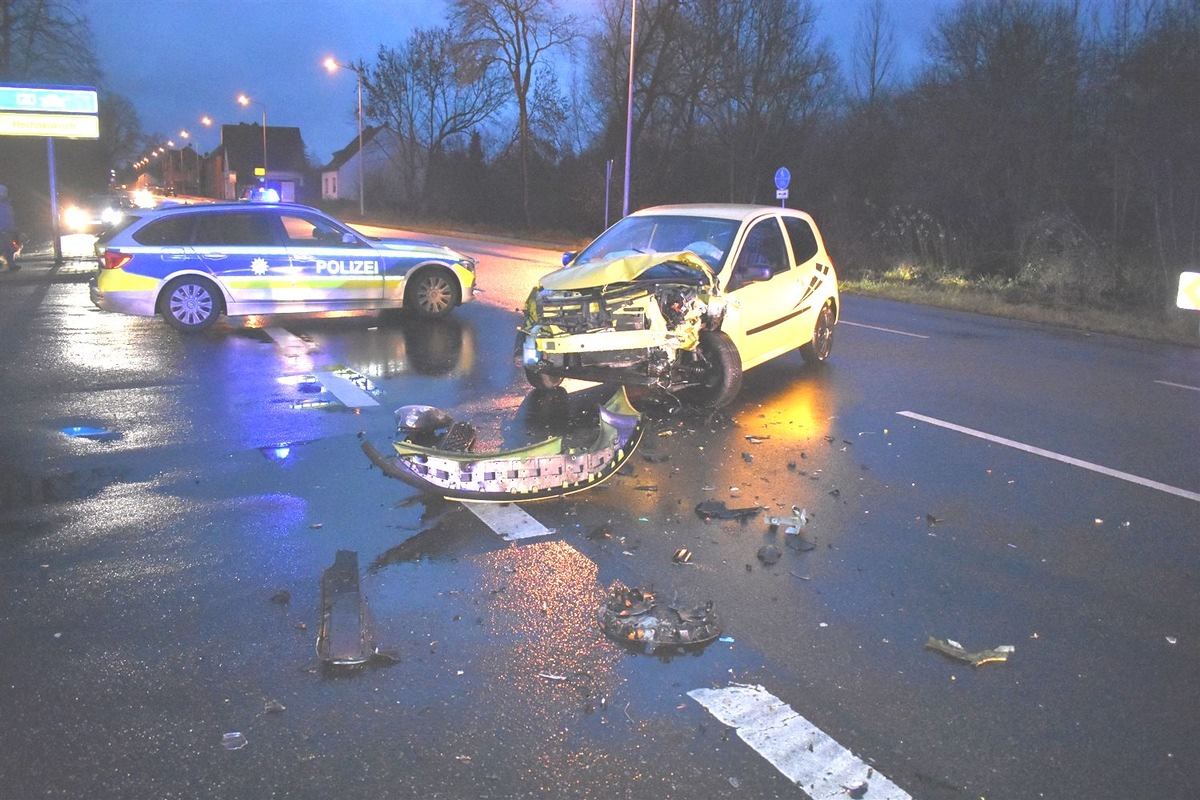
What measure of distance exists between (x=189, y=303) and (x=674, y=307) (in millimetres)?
7029

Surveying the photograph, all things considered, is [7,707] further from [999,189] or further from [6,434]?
[999,189]

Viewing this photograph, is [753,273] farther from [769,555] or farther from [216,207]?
[216,207]

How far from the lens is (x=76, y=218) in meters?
38.1

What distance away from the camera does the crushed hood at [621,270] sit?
26.3 ft

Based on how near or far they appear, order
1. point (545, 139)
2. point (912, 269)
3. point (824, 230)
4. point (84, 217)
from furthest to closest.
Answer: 1. point (545, 139)
2. point (84, 217)
3. point (824, 230)
4. point (912, 269)

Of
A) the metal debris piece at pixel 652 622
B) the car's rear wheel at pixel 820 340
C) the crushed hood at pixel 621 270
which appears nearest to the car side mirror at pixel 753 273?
the crushed hood at pixel 621 270

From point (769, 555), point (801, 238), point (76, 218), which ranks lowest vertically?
point (769, 555)

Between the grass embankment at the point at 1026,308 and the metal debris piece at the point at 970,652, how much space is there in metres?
12.5

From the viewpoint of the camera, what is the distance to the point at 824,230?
30219 mm

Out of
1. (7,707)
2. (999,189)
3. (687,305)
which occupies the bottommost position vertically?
(7,707)

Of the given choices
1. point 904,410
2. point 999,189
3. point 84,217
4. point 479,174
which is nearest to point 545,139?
point 479,174

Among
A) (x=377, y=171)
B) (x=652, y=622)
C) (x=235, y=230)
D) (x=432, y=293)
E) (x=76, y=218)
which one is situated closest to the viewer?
(x=652, y=622)

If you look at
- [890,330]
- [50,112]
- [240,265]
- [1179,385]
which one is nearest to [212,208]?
[240,265]

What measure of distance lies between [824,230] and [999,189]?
5625 mm
